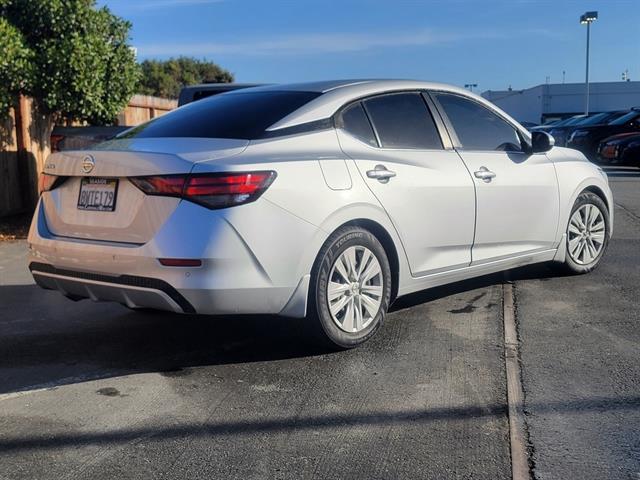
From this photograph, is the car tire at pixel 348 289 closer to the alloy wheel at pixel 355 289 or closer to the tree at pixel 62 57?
the alloy wheel at pixel 355 289

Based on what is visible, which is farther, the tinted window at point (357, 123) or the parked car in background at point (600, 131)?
the parked car in background at point (600, 131)

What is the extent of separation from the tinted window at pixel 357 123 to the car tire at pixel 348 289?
670 millimetres

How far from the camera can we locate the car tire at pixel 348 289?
4746 millimetres

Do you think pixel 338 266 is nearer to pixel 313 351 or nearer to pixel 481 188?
pixel 313 351

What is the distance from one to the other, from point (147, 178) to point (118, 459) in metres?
1.65

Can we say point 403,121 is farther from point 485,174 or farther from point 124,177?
point 124,177

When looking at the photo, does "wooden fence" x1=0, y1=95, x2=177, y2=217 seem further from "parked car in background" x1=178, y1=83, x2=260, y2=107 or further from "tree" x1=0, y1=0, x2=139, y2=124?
"parked car in background" x1=178, y1=83, x2=260, y2=107

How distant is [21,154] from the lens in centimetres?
1098

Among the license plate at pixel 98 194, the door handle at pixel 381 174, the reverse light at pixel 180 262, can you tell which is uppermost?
the door handle at pixel 381 174

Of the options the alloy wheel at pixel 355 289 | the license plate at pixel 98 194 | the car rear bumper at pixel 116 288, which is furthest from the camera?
the alloy wheel at pixel 355 289

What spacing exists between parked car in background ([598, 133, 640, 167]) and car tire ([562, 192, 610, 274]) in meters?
13.3

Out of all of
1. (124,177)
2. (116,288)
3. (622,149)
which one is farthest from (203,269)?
(622,149)

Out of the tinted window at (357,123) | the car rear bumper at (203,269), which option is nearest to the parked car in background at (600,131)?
the tinted window at (357,123)

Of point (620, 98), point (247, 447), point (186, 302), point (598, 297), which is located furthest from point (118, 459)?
point (620, 98)
